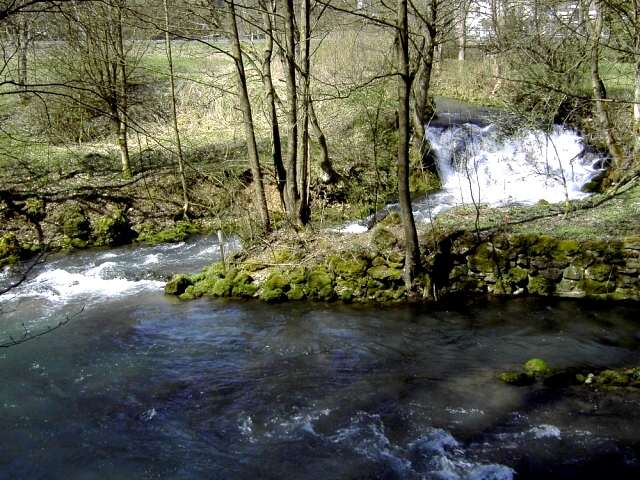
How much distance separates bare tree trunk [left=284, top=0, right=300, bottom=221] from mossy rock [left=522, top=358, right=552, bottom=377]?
6.47 meters

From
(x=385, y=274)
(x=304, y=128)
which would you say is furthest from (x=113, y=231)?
(x=385, y=274)

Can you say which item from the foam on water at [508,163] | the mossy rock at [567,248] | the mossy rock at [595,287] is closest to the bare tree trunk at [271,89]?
the foam on water at [508,163]

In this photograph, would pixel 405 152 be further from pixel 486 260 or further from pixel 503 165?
pixel 503 165

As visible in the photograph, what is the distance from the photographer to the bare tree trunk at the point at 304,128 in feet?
38.6

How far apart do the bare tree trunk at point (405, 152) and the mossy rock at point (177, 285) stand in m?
4.30

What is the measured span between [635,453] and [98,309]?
8675 mm

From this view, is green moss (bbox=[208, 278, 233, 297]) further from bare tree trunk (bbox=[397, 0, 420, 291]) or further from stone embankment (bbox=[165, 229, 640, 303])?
bare tree trunk (bbox=[397, 0, 420, 291])

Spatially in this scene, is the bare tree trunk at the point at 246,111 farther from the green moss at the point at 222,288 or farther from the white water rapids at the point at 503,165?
the white water rapids at the point at 503,165


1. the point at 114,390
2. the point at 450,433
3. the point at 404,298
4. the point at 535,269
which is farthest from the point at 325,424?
the point at 535,269

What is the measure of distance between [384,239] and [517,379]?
12.9 feet

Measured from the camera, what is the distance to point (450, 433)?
19.7ft

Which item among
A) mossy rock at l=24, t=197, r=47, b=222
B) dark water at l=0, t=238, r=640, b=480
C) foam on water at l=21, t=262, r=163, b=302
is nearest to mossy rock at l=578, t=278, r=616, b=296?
dark water at l=0, t=238, r=640, b=480

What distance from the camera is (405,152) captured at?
9117 mm

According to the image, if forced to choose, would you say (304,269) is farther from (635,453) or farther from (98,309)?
(635,453)
